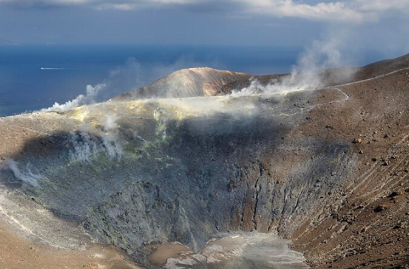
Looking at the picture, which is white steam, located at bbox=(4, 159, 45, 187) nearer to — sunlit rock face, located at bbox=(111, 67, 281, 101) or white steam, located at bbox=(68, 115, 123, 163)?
white steam, located at bbox=(68, 115, 123, 163)

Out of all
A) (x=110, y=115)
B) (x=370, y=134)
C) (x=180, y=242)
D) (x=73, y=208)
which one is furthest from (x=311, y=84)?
(x=73, y=208)

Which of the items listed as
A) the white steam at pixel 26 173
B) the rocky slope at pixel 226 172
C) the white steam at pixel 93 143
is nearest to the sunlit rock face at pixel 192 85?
the rocky slope at pixel 226 172

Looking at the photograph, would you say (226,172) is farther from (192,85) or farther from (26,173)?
(192,85)

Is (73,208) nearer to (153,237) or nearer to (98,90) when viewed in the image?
(153,237)

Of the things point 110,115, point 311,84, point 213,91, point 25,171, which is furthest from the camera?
point 213,91

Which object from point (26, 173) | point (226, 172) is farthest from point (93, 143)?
point (226, 172)

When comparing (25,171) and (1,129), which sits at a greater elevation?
(1,129)

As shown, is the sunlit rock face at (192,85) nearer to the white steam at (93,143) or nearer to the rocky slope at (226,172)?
the rocky slope at (226,172)

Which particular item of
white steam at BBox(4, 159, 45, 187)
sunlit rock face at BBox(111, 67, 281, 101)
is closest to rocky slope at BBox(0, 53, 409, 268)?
white steam at BBox(4, 159, 45, 187)
